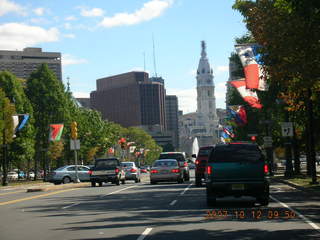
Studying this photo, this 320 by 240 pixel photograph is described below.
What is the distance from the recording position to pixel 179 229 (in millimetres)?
14953

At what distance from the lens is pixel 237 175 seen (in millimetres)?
20984

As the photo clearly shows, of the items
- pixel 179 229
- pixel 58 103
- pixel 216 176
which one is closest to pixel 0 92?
pixel 58 103

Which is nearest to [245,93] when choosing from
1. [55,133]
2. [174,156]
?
[174,156]

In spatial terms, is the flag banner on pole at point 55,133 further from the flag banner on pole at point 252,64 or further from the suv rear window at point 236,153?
the suv rear window at point 236,153

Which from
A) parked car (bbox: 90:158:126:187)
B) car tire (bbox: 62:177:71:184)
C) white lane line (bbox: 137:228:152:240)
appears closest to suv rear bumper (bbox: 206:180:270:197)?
white lane line (bbox: 137:228:152:240)

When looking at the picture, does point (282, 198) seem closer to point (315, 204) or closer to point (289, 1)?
point (315, 204)

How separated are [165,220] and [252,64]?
49.7 feet

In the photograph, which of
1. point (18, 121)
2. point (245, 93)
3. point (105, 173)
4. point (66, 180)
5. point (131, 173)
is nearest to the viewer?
point (245, 93)

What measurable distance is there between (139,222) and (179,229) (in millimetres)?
2064

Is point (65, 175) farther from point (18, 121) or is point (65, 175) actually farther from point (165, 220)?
point (165, 220)

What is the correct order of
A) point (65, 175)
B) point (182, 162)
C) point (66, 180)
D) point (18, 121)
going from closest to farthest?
point (182, 162), point (65, 175), point (66, 180), point (18, 121)

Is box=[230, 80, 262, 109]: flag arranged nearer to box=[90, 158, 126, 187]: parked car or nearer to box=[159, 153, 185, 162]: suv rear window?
box=[159, 153, 185, 162]: suv rear window

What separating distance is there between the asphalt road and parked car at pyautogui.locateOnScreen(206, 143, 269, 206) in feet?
1.65

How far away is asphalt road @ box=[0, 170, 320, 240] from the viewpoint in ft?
46.1
